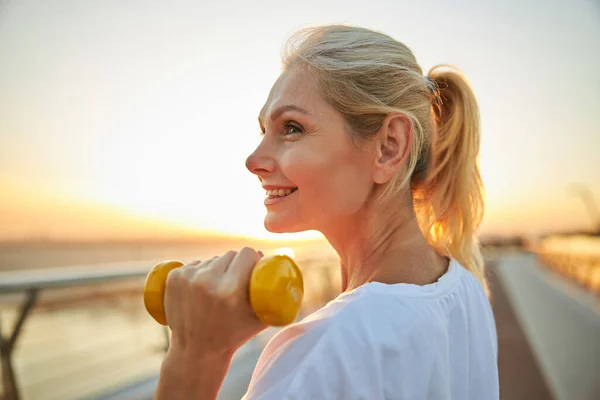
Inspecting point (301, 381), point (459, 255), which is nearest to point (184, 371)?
point (301, 381)

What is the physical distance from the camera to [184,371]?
3.36ft

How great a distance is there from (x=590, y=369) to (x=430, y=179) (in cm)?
295

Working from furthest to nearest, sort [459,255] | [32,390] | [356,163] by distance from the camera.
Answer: [32,390] < [459,255] < [356,163]

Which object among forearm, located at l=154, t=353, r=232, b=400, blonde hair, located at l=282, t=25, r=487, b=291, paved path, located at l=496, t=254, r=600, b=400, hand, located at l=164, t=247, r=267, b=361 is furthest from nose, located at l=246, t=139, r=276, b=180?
paved path, located at l=496, t=254, r=600, b=400

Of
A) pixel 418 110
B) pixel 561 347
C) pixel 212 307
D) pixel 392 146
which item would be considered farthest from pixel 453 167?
pixel 561 347

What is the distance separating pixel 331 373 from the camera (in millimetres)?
937

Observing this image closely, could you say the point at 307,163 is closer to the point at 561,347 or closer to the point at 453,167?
the point at 453,167

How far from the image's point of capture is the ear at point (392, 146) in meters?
1.43

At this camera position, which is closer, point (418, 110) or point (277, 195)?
point (277, 195)

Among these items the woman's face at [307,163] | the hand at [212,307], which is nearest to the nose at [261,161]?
the woman's face at [307,163]

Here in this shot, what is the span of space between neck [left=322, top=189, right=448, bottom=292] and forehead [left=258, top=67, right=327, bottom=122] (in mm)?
361

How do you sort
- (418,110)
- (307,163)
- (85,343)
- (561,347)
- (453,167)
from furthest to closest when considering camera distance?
(561,347) → (85,343) → (453,167) → (418,110) → (307,163)

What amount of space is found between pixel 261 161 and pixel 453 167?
0.82 metres

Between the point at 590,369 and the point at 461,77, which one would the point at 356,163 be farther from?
the point at 590,369
